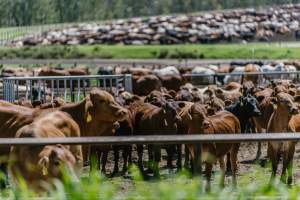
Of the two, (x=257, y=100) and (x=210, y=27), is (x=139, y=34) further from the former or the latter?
(x=257, y=100)

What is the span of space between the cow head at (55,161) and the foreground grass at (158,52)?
52.7 m

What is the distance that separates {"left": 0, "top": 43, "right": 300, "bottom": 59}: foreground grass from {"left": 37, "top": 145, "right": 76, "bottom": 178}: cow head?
52.7m

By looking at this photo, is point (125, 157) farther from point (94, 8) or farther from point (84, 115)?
point (94, 8)

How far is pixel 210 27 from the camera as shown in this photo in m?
91.2

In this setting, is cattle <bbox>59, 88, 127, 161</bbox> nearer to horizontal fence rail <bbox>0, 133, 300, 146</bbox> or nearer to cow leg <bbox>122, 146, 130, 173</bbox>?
cow leg <bbox>122, 146, 130, 173</bbox>

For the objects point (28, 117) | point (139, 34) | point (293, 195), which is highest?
point (293, 195)

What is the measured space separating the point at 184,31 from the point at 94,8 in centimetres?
3257

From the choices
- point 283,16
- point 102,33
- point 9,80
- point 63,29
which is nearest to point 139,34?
point 102,33

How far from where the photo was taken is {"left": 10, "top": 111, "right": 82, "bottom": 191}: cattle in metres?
7.47

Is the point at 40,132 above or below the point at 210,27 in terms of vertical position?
above

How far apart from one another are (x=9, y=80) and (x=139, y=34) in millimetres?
66739

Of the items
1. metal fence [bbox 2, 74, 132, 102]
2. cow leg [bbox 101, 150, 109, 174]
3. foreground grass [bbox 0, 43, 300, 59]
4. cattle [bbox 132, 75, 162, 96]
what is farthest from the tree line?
cow leg [bbox 101, 150, 109, 174]

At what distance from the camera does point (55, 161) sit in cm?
746

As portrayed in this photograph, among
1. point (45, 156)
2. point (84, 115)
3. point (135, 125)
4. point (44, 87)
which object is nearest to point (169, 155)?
point (135, 125)
